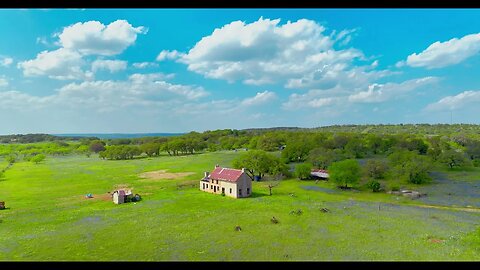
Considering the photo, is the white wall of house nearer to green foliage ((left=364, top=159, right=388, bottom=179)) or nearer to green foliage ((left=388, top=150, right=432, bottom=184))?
green foliage ((left=364, top=159, right=388, bottom=179))

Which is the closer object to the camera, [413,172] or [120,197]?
[120,197]

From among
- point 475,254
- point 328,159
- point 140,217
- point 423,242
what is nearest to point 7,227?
point 140,217

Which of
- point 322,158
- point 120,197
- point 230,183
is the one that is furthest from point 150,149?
point 230,183

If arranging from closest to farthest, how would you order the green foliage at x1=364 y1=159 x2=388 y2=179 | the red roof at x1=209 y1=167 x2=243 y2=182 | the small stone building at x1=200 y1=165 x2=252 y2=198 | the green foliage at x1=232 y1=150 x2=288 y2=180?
1. the small stone building at x1=200 y1=165 x2=252 y2=198
2. the red roof at x1=209 y1=167 x2=243 y2=182
3. the green foliage at x1=364 y1=159 x2=388 y2=179
4. the green foliage at x1=232 y1=150 x2=288 y2=180

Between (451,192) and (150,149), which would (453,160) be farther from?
(150,149)

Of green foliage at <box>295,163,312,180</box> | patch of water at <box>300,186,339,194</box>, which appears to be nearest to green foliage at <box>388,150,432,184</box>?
patch of water at <box>300,186,339,194</box>
